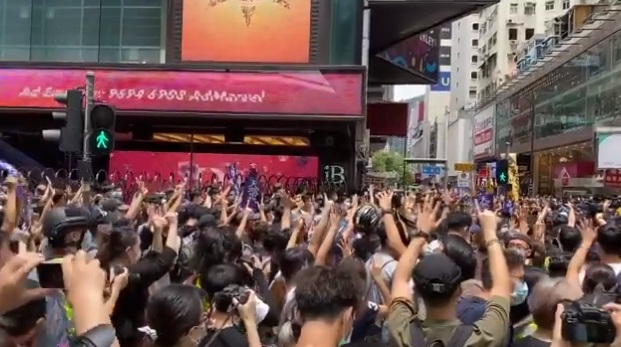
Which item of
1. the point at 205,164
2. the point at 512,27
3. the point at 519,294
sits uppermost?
the point at 512,27

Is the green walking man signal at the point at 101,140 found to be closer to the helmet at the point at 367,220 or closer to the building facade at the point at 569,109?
the helmet at the point at 367,220

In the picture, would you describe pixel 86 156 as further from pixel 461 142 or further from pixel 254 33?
pixel 461 142

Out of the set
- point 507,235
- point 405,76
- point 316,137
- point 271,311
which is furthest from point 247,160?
point 271,311

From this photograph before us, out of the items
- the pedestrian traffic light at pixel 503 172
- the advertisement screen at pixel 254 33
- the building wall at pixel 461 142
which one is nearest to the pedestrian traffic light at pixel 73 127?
the pedestrian traffic light at pixel 503 172

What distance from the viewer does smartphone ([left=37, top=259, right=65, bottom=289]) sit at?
14.0 ft

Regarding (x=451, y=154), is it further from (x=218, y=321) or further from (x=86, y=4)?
(x=218, y=321)

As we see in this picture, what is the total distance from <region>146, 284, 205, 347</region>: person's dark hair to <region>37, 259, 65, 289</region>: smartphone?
718mm

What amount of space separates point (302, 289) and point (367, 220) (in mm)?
3754

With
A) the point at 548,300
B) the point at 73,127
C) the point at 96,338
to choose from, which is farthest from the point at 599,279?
the point at 73,127

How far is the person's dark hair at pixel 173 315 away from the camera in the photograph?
3.73m

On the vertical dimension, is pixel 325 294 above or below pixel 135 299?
above

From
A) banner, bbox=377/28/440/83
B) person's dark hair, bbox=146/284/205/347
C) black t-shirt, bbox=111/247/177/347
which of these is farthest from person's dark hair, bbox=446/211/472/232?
banner, bbox=377/28/440/83

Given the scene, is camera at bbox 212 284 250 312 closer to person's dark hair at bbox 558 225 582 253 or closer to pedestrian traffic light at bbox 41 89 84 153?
person's dark hair at bbox 558 225 582 253

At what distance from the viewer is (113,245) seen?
530 cm
